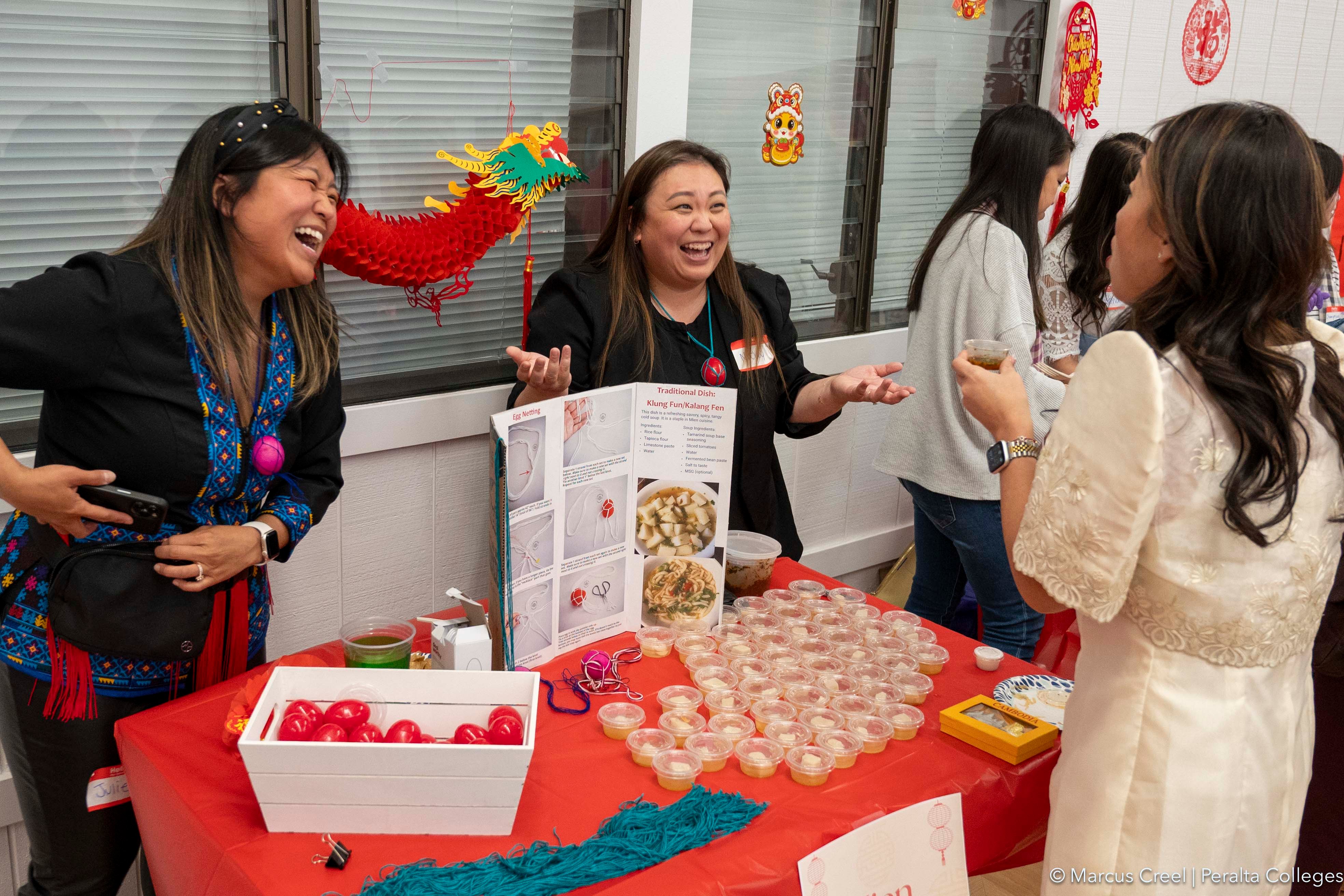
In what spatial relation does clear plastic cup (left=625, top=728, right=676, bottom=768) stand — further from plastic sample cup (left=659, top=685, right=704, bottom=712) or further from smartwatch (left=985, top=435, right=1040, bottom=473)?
smartwatch (left=985, top=435, right=1040, bottom=473)

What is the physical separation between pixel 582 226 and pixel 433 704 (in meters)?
1.58

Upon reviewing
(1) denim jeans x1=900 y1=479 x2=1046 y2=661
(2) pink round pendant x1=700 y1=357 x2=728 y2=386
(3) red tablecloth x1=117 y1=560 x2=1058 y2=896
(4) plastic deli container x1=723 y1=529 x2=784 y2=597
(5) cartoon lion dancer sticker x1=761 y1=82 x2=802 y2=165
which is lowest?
(1) denim jeans x1=900 y1=479 x2=1046 y2=661

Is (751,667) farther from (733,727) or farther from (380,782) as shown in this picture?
(380,782)

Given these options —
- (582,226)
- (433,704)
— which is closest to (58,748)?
(433,704)

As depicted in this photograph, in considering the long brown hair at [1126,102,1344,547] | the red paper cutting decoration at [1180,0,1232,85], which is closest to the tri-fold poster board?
the long brown hair at [1126,102,1344,547]

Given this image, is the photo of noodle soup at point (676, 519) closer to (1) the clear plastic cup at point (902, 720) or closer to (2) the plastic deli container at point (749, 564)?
(2) the plastic deli container at point (749, 564)

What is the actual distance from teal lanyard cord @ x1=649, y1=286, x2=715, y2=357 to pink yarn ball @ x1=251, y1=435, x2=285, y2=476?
2.86ft

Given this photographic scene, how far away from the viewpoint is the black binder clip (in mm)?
1230

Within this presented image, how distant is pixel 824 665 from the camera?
70.0 inches

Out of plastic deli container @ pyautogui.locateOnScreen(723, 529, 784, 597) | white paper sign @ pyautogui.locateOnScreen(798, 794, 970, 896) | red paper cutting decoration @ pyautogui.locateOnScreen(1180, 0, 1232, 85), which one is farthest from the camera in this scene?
red paper cutting decoration @ pyautogui.locateOnScreen(1180, 0, 1232, 85)

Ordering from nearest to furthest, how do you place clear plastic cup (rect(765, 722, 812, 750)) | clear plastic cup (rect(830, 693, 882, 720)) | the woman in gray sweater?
clear plastic cup (rect(765, 722, 812, 750)) → clear plastic cup (rect(830, 693, 882, 720)) → the woman in gray sweater

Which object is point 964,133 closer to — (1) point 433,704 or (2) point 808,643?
(2) point 808,643

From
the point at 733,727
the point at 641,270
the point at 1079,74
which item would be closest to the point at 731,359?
the point at 641,270

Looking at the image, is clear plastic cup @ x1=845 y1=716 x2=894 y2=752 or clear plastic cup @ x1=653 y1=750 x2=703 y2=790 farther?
clear plastic cup @ x1=845 y1=716 x2=894 y2=752
